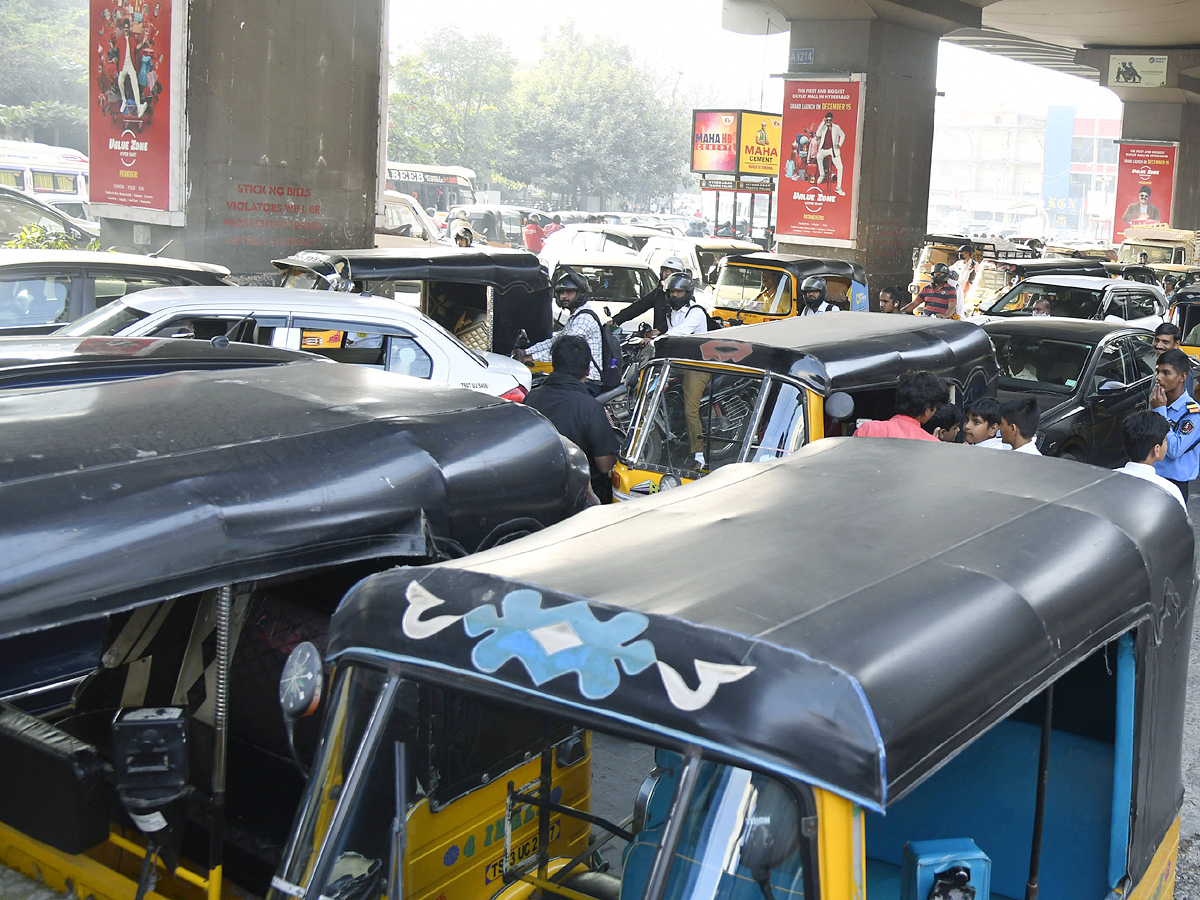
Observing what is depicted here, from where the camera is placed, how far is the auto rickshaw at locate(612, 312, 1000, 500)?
7.36m

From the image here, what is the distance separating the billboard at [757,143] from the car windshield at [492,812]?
3530cm

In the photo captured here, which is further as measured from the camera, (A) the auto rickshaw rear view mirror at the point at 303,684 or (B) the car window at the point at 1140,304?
(B) the car window at the point at 1140,304

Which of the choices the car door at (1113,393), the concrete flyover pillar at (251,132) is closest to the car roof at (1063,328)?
the car door at (1113,393)

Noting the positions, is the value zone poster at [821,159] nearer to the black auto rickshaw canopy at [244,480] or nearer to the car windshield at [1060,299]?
the car windshield at [1060,299]

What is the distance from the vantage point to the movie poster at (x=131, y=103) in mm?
16234

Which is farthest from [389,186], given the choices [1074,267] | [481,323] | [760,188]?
[481,323]

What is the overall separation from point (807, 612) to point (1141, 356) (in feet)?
33.4

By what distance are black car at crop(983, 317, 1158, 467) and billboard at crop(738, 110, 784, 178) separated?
27035 millimetres

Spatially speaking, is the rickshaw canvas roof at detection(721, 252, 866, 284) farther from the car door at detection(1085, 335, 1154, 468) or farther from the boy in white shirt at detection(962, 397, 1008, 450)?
the boy in white shirt at detection(962, 397, 1008, 450)

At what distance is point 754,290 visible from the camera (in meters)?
17.8

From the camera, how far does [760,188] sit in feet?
123

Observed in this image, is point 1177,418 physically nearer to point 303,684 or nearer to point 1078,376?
point 1078,376

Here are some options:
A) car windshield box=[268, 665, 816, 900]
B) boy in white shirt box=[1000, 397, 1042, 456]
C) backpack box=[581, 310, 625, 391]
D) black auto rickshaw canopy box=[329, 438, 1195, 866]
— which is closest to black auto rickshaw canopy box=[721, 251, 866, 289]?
backpack box=[581, 310, 625, 391]

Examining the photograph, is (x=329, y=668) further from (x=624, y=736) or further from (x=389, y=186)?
(x=389, y=186)
